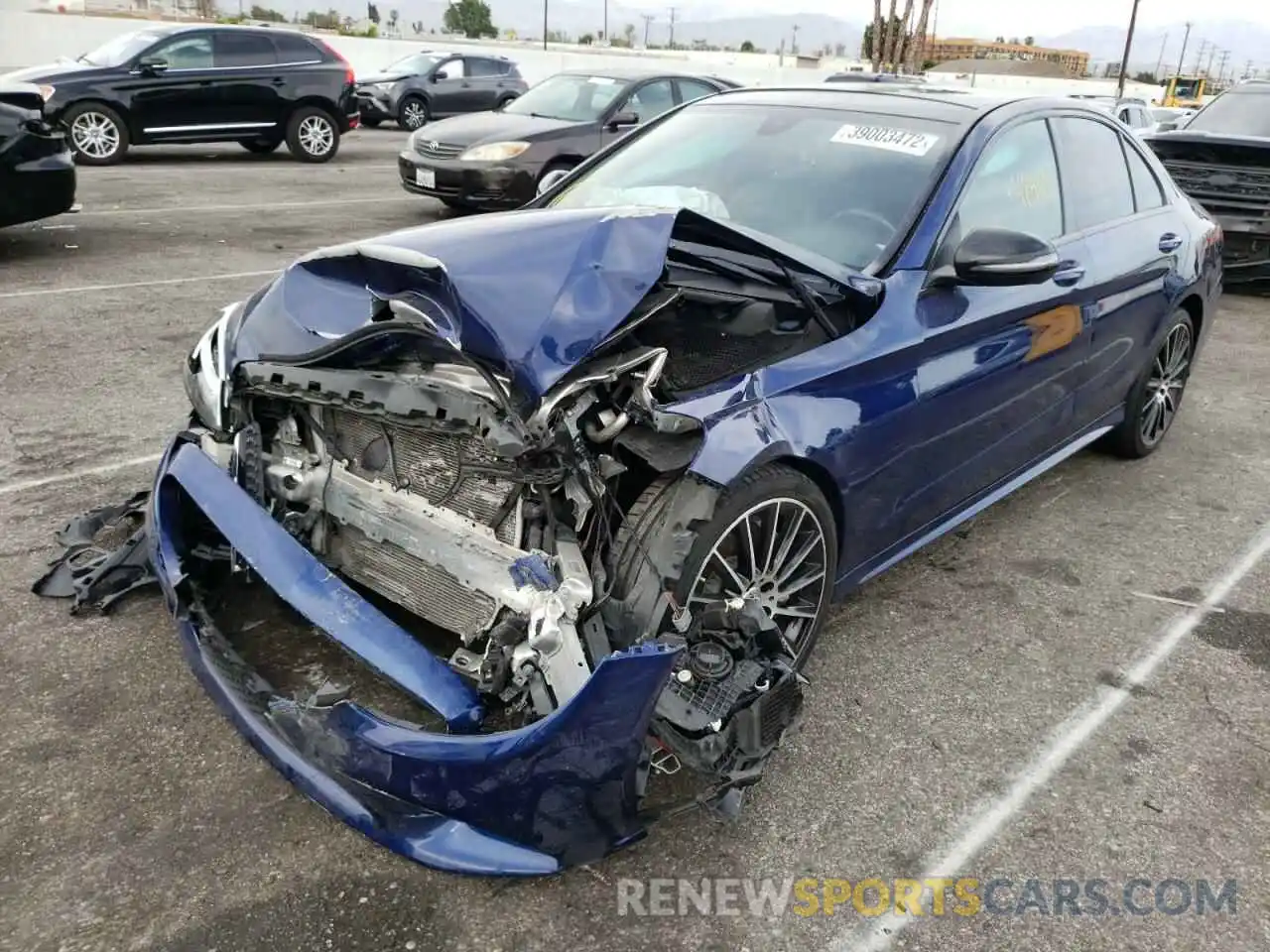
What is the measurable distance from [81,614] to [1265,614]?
3964 mm

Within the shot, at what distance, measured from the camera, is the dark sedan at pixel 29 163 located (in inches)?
272

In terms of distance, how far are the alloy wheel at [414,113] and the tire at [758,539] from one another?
58.9ft

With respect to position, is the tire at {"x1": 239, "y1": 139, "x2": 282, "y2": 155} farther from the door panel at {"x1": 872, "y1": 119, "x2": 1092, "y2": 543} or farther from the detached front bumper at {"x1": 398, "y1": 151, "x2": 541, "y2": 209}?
the door panel at {"x1": 872, "y1": 119, "x2": 1092, "y2": 543}

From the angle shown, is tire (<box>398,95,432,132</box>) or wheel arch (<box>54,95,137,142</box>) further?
tire (<box>398,95,432,132</box>)

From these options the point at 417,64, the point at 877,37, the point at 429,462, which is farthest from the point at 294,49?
the point at 877,37

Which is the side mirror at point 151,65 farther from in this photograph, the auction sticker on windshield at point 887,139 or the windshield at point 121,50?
the auction sticker on windshield at point 887,139

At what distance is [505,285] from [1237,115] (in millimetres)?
10184

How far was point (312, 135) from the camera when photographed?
14016mm

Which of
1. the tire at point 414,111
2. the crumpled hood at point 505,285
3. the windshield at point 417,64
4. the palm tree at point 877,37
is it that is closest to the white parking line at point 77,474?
the crumpled hood at point 505,285

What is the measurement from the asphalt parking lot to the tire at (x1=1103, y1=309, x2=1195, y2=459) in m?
0.19

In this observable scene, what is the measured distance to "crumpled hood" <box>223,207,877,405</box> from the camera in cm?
231

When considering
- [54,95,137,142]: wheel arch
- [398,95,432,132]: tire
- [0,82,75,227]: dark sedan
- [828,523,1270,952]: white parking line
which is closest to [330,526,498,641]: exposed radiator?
[828,523,1270,952]: white parking line

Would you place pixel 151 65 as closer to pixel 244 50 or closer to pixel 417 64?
pixel 244 50

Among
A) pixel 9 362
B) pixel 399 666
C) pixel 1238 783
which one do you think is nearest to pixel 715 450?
pixel 399 666
